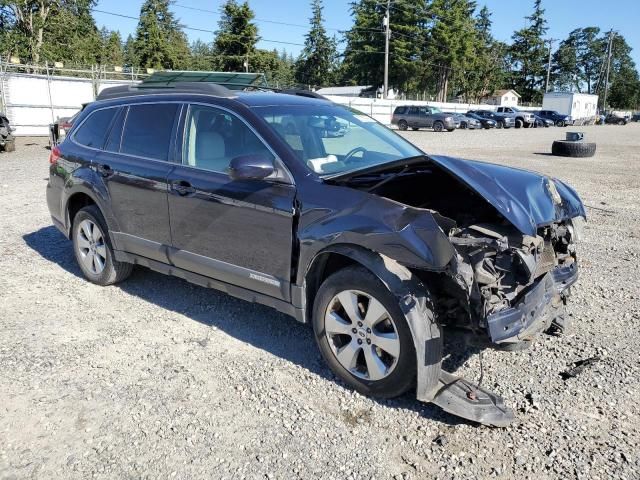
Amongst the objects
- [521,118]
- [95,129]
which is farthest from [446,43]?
[95,129]

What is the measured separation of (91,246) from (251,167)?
2.59 m

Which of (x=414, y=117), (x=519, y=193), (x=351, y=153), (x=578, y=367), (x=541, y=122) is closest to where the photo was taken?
(x=519, y=193)

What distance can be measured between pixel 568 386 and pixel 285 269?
196cm

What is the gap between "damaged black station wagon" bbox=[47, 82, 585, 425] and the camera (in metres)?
3.05

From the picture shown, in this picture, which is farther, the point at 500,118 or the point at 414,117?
the point at 500,118

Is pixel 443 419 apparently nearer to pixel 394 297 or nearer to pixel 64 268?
pixel 394 297

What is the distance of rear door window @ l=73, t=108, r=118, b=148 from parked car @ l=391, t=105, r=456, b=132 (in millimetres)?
31638

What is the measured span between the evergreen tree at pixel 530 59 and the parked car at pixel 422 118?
73314 mm

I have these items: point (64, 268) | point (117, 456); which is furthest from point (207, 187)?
point (64, 268)

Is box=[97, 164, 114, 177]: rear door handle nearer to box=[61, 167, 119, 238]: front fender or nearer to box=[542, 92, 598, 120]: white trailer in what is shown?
box=[61, 167, 119, 238]: front fender

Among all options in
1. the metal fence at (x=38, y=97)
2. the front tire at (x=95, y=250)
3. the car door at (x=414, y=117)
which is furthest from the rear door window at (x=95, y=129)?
the car door at (x=414, y=117)

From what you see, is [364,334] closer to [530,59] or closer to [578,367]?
[578,367]

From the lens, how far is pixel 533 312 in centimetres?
320

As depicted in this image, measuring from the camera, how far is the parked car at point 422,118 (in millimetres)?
34875
